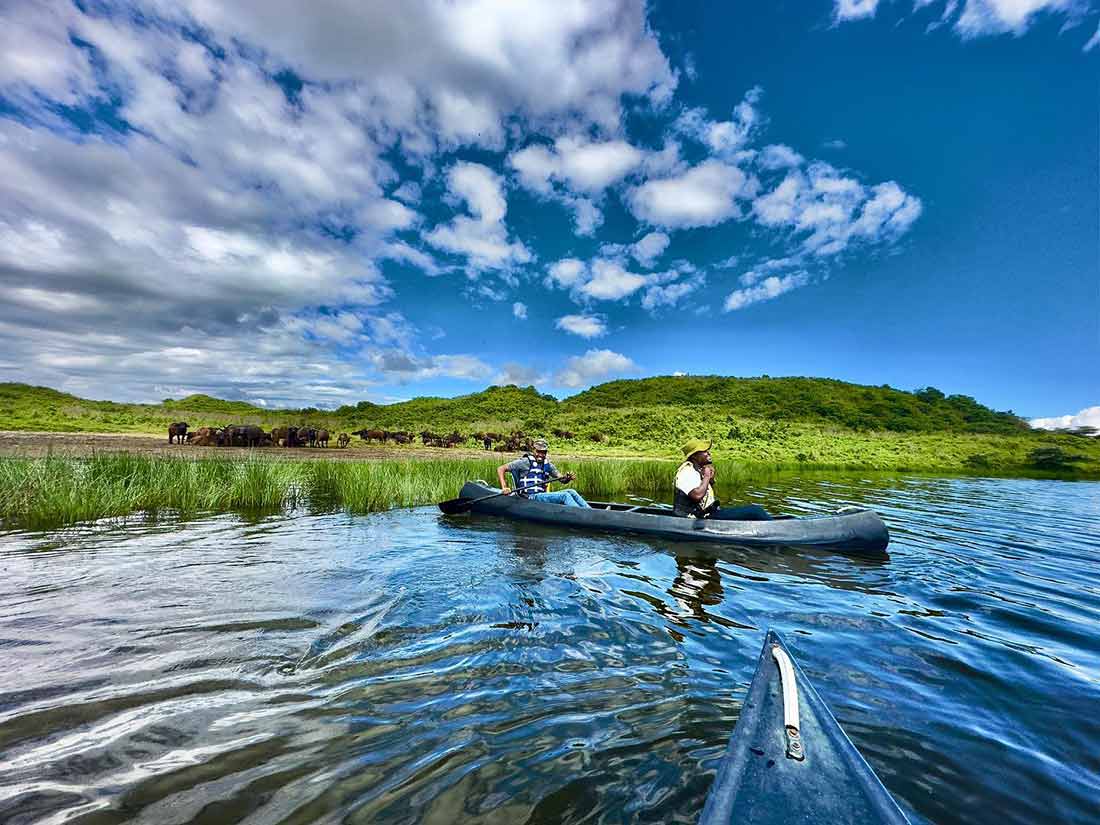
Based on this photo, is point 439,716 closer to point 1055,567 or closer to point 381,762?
point 381,762

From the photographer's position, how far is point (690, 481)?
9.80 meters

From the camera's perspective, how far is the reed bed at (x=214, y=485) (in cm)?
992

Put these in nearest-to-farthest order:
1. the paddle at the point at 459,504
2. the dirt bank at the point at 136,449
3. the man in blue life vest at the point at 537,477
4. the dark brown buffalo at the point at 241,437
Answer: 1. the man in blue life vest at the point at 537,477
2. the paddle at the point at 459,504
3. the dirt bank at the point at 136,449
4. the dark brown buffalo at the point at 241,437

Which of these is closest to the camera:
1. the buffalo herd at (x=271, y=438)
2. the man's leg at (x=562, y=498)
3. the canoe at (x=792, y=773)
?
the canoe at (x=792, y=773)

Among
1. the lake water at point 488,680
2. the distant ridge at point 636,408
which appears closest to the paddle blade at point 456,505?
the lake water at point 488,680

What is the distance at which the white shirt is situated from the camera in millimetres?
9742

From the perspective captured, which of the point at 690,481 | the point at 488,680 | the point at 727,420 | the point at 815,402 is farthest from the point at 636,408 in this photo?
the point at 488,680

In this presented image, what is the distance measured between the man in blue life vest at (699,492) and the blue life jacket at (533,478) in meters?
3.52

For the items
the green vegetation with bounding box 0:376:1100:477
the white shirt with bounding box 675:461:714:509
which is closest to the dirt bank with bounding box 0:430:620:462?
the green vegetation with bounding box 0:376:1100:477

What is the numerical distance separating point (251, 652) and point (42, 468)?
1047 cm

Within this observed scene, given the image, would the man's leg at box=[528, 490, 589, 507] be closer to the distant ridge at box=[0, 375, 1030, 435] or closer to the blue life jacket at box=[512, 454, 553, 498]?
the blue life jacket at box=[512, 454, 553, 498]

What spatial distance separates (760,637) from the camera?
5.16m

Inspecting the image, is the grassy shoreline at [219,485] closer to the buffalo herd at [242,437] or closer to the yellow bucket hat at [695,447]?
the yellow bucket hat at [695,447]

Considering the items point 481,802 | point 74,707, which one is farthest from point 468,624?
point 74,707
